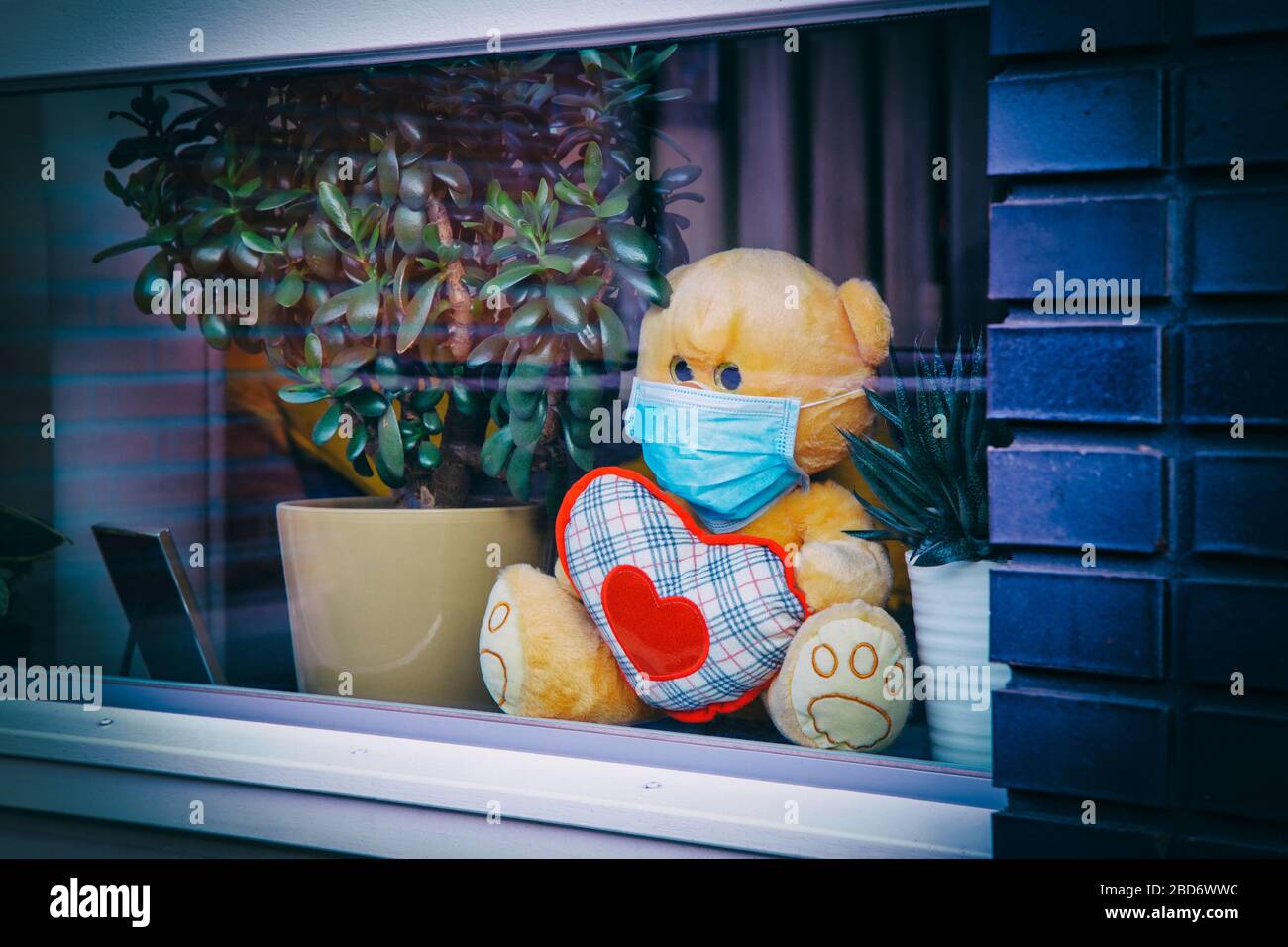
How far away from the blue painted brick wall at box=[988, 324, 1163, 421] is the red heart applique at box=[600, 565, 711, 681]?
24.6 inches

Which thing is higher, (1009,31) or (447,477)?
(1009,31)

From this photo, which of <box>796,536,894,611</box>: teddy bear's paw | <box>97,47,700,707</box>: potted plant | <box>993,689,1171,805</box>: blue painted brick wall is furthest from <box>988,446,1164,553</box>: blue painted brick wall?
<box>97,47,700,707</box>: potted plant

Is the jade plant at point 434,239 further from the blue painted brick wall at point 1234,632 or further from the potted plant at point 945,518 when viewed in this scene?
the blue painted brick wall at point 1234,632

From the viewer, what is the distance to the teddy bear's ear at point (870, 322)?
196 centimetres

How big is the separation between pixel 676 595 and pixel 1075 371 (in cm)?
73

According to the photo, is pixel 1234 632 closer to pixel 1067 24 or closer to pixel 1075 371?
pixel 1075 371

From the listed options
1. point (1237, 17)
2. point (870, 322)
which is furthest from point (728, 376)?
point (1237, 17)

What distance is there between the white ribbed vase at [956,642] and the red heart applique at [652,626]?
13.8 inches

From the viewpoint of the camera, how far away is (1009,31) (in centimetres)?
161

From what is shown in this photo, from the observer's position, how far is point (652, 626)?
79.4 inches

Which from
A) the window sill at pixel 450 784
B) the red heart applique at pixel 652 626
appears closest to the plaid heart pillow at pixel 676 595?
the red heart applique at pixel 652 626
